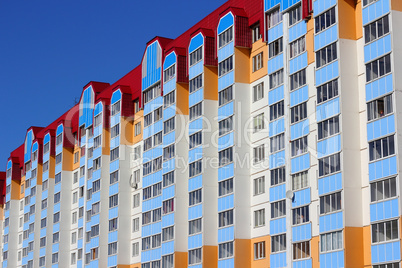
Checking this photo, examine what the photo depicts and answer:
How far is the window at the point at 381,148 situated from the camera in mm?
47188

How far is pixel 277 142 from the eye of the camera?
2365 inches

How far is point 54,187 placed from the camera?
10312 centimetres

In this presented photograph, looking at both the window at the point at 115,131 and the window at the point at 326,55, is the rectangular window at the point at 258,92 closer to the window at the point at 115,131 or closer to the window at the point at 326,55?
the window at the point at 326,55

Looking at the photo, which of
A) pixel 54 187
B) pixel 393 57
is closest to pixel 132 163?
pixel 54 187

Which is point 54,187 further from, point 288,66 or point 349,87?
point 349,87

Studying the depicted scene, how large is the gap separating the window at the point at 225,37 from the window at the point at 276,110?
331 inches

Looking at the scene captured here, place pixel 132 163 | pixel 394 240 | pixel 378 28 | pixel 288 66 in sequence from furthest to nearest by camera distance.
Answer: pixel 132 163, pixel 288 66, pixel 378 28, pixel 394 240

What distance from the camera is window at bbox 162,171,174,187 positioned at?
7225cm

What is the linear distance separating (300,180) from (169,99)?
22.0 meters

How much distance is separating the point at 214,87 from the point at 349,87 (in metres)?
19.7

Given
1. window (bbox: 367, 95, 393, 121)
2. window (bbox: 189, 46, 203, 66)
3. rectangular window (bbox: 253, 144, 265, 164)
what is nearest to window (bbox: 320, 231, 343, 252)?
window (bbox: 367, 95, 393, 121)

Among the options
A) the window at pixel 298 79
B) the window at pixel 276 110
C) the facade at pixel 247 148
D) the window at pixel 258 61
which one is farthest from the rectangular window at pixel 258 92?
the window at pixel 298 79

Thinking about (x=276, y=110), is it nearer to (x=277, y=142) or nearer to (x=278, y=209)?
(x=277, y=142)

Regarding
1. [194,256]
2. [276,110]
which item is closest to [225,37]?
[276,110]
